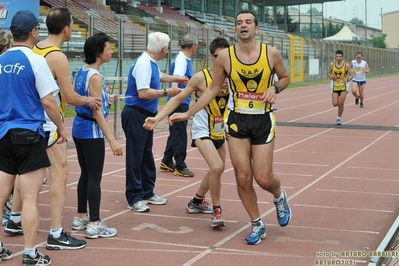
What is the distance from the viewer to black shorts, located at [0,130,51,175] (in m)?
6.04

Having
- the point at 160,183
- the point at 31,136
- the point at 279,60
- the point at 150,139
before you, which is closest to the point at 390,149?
the point at 160,183

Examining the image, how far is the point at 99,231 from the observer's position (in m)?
7.19

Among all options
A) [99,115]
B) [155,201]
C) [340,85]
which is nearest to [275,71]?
[99,115]

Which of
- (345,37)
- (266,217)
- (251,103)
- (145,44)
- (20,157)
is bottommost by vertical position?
(266,217)

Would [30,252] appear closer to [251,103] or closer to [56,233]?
[56,233]

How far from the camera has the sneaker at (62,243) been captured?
6715mm

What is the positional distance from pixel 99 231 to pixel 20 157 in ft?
4.73

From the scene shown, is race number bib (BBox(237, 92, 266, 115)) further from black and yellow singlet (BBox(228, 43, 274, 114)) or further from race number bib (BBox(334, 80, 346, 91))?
race number bib (BBox(334, 80, 346, 91))

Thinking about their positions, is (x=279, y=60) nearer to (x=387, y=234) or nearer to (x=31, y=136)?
(x=387, y=234)

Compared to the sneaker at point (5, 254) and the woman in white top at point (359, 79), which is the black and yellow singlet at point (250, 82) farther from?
the woman in white top at point (359, 79)

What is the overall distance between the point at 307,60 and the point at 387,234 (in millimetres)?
43117

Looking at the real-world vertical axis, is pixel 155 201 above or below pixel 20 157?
below

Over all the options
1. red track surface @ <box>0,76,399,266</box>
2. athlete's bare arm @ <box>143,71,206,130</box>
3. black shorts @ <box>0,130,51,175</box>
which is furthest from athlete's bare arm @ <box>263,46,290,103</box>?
black shorts @ <box>0,130,51,175</box>

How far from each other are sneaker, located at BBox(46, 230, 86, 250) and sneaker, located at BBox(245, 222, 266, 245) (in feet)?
5.14
